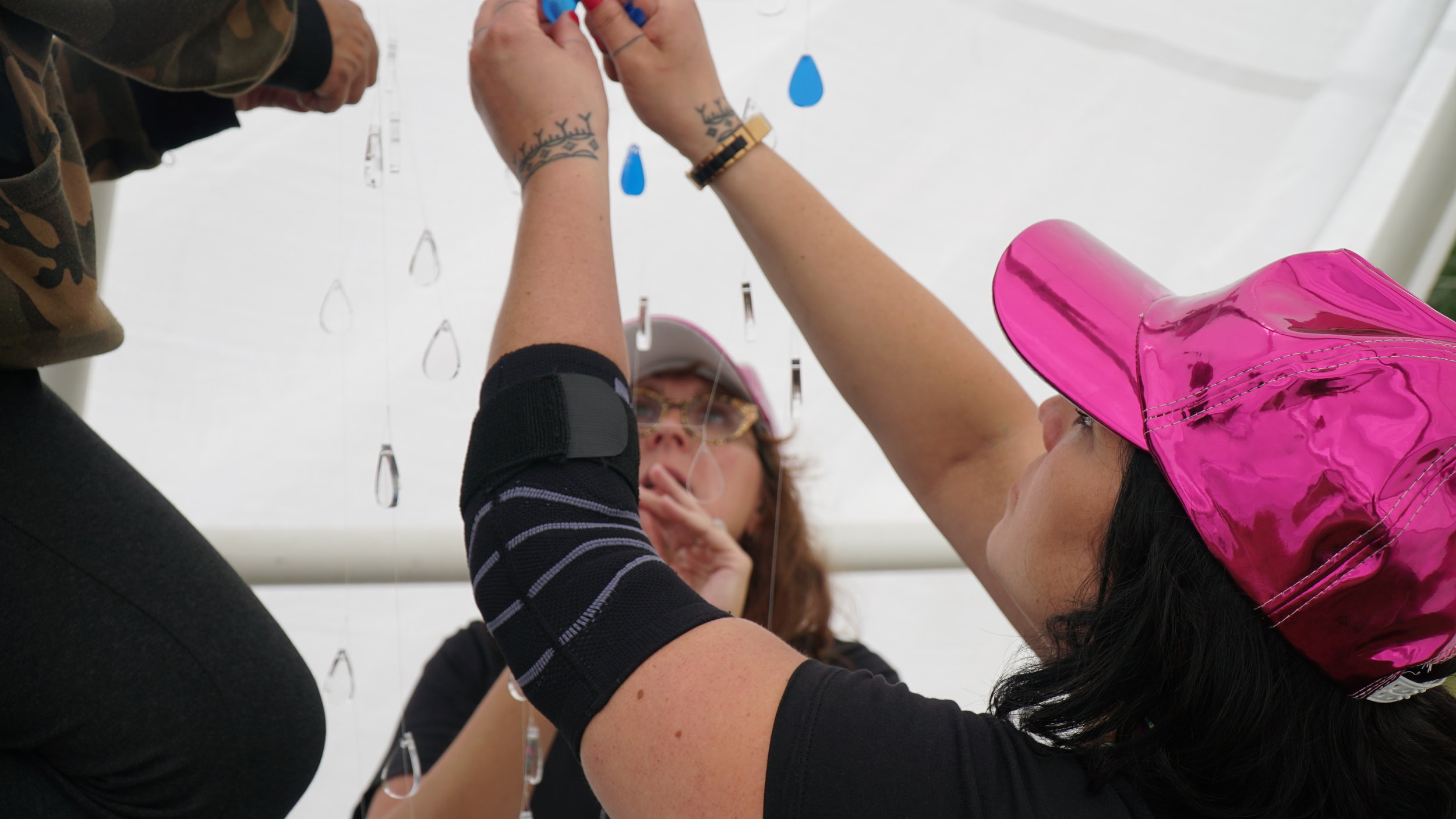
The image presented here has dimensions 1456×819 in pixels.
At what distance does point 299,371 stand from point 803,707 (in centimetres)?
94

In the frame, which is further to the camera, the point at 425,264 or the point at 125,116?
the point at 425,264

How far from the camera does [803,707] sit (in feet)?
1.27

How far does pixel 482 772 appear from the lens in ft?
2.82

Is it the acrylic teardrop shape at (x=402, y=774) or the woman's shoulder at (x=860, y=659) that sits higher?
the woman's shoulder at (x=860, y=659)

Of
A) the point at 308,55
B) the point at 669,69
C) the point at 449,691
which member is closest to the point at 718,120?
the point at 669,69

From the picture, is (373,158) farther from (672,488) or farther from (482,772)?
(482,772)

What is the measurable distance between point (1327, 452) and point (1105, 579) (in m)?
0.11

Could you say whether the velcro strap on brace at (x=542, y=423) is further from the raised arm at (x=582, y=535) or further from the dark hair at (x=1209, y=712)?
the dark hair at (x=1209, y=712)

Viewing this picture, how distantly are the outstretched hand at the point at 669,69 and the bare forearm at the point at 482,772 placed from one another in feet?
1.66

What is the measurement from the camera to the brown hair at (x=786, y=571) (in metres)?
1.12

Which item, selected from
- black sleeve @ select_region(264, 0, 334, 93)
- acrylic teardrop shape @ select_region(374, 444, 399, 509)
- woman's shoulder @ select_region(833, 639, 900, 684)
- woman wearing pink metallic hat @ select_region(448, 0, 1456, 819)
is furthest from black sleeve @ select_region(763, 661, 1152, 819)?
woman's shoulder @ select_region(833, 639, 900, 684)

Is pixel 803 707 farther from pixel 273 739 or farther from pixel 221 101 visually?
pixel 221 101

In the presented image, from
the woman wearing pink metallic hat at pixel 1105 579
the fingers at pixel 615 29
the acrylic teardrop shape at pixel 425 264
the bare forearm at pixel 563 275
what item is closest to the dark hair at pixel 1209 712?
the woman wearing pink metallic hat at pixel 1105 579

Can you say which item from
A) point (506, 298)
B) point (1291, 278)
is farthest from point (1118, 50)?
point (506, 298)
